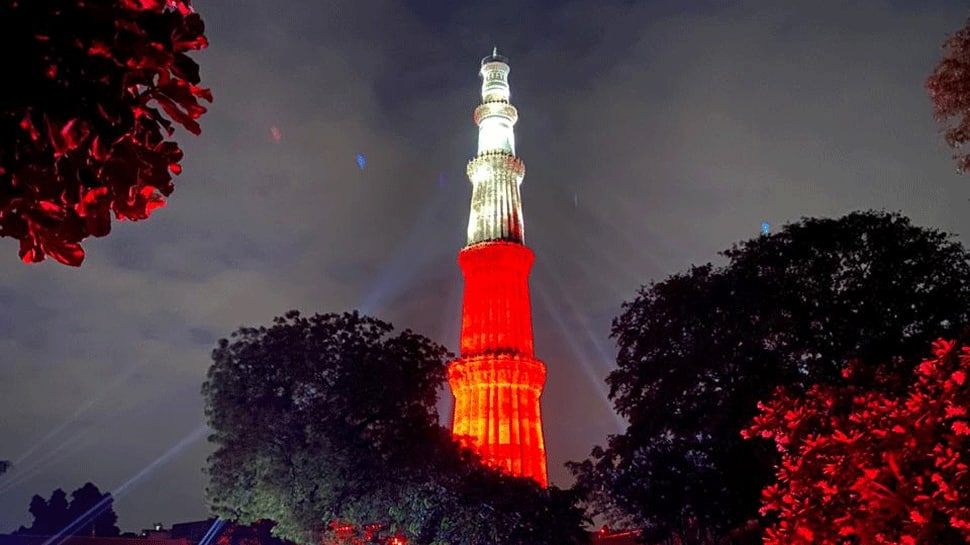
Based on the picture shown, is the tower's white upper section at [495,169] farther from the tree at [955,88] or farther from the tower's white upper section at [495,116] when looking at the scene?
the tree at [955,88]

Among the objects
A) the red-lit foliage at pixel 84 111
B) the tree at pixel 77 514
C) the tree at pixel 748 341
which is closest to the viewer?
the red-lit foliage at pixel 84 111

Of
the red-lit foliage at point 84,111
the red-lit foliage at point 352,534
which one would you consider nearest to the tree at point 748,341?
the red-lit foliage at point 352,534

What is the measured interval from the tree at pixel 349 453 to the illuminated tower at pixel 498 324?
499 inches

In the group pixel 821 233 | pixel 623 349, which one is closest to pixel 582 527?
pixel 623 349

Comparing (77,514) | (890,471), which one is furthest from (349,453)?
(77,514)

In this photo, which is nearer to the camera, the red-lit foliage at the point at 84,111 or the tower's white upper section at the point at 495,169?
the red-lit foliage at the point at 84,111

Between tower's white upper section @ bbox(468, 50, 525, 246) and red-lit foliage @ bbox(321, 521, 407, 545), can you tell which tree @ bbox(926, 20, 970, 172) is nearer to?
red-lit foliage @ bbox(321, 521, 407, 545)

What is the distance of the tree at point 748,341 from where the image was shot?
20.2m

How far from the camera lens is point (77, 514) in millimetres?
63812

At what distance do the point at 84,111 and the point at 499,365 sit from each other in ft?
123

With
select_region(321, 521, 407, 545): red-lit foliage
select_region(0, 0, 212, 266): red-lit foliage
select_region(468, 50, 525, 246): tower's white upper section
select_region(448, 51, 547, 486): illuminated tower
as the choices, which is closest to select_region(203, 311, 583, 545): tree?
select_region(321, 521, 407, 545): red-lit foliage

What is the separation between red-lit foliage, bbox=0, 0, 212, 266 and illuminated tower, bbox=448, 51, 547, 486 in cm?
3577

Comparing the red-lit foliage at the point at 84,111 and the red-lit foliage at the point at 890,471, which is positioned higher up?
the red-lit foliage at the point at 890,471

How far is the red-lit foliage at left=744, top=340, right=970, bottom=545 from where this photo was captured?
9.35 meters
